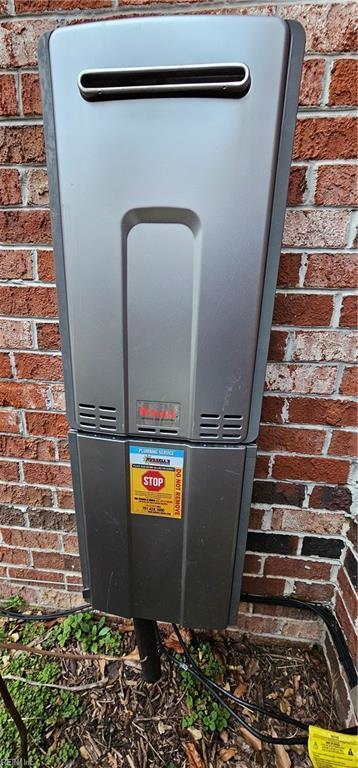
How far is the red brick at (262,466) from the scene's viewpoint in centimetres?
124

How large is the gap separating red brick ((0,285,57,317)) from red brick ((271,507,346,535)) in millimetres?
906

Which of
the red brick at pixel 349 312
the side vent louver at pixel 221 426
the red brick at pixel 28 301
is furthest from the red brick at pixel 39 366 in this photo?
the red brick at pixel 349 312

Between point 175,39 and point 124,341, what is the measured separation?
49 cm

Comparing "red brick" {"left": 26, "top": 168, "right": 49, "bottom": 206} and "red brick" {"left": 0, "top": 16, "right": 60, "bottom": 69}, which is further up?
"red brick" {"left": 0, "top": 16, "right": 60, "bottom": 69}

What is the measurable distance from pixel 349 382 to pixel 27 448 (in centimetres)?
100

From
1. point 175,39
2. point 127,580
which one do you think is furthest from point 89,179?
point 127,580

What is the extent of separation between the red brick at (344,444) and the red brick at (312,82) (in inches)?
32.1

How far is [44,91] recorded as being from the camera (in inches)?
29.5

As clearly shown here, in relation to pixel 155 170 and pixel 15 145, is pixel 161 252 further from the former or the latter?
pixel 15 145

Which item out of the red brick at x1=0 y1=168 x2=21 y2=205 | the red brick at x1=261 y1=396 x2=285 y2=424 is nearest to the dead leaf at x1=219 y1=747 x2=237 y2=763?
the red brick at x1=261 y1=396 x2=285 y2=424

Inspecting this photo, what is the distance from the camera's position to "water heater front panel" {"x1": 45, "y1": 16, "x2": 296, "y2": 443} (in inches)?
26.4

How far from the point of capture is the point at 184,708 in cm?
131

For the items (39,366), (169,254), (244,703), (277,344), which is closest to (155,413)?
(169,254)

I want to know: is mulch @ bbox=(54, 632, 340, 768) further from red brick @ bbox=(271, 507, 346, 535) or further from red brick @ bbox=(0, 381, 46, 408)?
red brick @ bbox=(0, 381, 46, 408)
